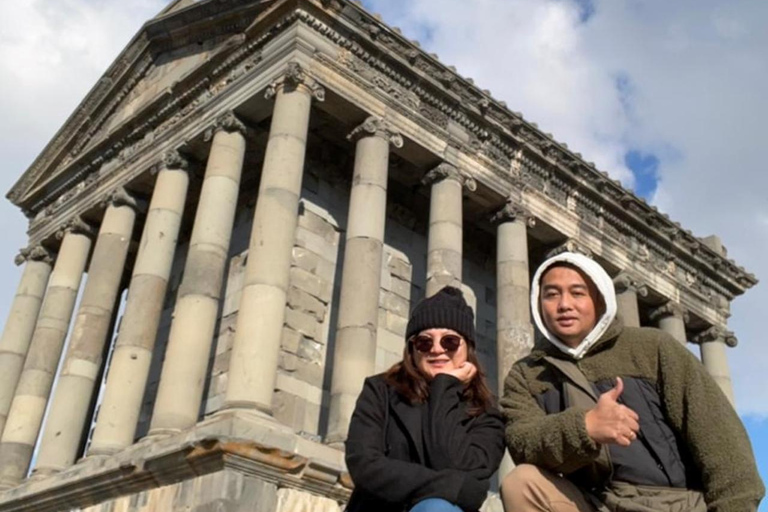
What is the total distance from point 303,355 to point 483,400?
494 inches

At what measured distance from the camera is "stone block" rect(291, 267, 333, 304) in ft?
58.2

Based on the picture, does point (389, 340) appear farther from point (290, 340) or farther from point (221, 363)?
point (221, 363)

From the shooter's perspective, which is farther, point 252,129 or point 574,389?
point 252,129

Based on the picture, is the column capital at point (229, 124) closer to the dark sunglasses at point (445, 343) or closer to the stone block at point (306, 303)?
the stone block at point (306, 303)

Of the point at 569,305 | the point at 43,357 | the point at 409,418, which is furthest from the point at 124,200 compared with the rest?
the point at 569,305

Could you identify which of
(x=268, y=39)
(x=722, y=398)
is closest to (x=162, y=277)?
(x=268, y=39)

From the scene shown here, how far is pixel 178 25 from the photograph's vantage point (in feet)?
70.1

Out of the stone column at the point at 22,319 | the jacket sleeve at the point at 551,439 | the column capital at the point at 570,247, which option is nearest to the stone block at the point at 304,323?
the column capital at the point at 570,247

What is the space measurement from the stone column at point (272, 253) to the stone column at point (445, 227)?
11.5 feet

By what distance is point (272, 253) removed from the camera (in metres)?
14.6

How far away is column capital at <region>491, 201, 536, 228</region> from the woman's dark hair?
1517cm

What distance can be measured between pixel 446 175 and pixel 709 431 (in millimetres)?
14956

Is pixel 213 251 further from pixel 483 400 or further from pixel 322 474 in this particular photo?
pixel 483 400

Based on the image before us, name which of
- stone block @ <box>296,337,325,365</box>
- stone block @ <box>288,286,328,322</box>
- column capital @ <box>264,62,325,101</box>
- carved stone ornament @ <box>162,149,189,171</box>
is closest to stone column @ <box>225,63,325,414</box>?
column capital @ <box>264,62,325,101</box>
